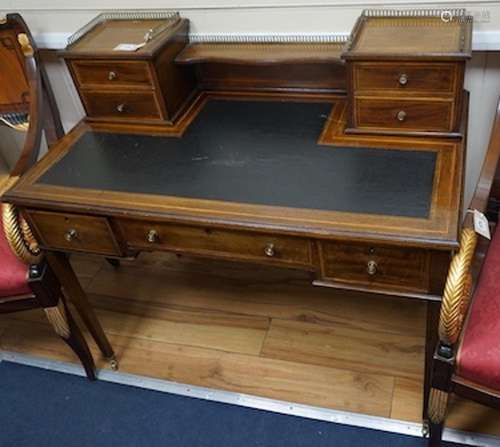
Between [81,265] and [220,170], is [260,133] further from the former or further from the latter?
[81,265]

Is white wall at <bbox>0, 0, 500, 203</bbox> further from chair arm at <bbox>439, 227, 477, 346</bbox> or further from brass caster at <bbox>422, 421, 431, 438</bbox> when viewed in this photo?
brass caster at <bbox>422, 421, 431, 438</bbox>

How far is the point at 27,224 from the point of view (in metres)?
1.17

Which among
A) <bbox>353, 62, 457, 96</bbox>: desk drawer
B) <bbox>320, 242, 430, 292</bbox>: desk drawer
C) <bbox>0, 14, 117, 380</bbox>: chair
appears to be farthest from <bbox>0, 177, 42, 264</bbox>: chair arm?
<bbox>353, 62, 457, 96</bbox>: desk drawer

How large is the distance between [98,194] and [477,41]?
847 mm

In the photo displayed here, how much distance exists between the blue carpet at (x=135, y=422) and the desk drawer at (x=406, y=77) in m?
0.81

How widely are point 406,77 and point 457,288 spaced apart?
1.36ft

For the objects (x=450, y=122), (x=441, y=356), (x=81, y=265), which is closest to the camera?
(x=441, y=356)

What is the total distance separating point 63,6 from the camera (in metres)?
1.37

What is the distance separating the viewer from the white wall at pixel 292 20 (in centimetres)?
113

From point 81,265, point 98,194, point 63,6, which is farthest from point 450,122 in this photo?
point 81,265

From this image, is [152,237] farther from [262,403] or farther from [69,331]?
[262,403]

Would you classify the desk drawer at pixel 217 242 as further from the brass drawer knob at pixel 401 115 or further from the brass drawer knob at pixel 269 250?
the brass drawer knob at pixel 401 115

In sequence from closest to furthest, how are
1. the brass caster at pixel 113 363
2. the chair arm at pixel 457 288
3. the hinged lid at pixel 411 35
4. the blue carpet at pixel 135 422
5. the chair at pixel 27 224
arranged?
1. the chair arm at pixel 457 288
2. the hinged lid at pixel 411 35
3. the chair at pixel 27 224
4. the blue carpet at pixel 135 422
5. the brass caster at pixel 113 363

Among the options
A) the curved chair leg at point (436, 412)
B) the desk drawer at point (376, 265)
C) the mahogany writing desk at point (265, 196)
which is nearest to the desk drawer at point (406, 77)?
the mahogany writing desk at point (265, 196)
